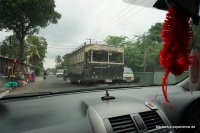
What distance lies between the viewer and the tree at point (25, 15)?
223cm

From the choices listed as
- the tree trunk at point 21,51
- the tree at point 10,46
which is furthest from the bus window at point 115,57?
the tree at point 10,46

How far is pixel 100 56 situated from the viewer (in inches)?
150

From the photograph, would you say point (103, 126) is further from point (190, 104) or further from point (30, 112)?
point (190, 104)

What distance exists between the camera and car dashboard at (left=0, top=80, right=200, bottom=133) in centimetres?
213

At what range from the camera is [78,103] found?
2646 millimetres

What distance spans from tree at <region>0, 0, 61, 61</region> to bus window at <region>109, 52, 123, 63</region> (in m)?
1.33

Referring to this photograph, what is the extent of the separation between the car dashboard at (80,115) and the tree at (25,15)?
651 mm

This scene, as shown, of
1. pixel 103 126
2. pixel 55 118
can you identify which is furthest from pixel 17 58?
pixel 103 126

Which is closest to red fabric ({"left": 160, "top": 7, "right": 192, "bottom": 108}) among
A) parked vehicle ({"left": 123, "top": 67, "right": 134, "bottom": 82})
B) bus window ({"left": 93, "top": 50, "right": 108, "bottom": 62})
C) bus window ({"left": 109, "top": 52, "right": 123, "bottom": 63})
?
bus window ({"left": 93, "top": 50, "right": 108, "bottom": 62})

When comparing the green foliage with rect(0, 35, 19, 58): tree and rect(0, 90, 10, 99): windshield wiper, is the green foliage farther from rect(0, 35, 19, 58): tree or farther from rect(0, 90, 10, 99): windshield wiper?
rect(0, 90, 10, 99): windshield wiper

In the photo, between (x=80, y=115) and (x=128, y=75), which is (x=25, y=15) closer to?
(x=80, y=115)

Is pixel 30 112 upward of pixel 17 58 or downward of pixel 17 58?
downward

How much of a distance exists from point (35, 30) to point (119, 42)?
1355mm

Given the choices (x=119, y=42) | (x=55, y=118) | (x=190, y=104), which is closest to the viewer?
(x=55, y=118)
